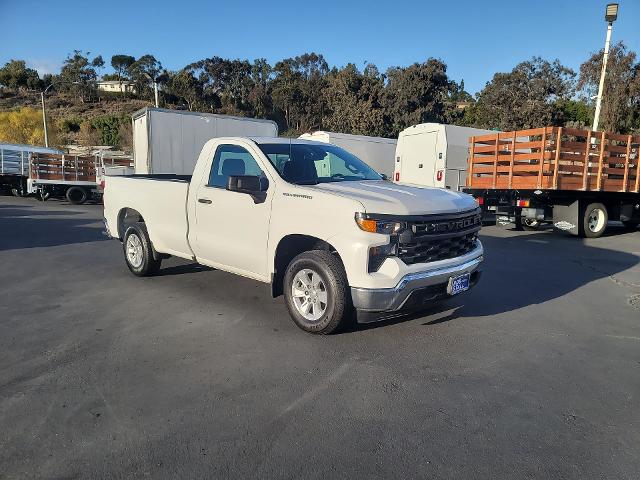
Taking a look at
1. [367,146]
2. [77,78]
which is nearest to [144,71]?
[77,78]

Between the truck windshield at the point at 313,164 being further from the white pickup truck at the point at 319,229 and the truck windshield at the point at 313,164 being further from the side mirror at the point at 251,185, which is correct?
the side mirror at the point at 251,185

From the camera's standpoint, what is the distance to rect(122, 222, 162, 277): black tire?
21.8 feet

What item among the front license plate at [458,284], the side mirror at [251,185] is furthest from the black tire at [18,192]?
the front license plate at [458,284]

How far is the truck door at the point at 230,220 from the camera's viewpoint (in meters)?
4.99

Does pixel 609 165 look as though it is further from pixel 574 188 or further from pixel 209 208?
pixel 209 208

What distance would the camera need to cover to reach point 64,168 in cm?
2203

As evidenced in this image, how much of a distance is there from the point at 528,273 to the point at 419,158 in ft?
27.9

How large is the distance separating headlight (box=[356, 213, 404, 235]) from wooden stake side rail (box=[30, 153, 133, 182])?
68.2 ft

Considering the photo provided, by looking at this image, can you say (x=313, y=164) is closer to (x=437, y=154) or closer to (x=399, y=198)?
(x=399, y=198)

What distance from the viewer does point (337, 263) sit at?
4363 millimetres

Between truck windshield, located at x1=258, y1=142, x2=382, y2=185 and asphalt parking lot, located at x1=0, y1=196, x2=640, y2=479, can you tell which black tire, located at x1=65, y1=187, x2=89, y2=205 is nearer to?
asphalt parking lot, located at x1=0, y1=196, x2=640, y2=479

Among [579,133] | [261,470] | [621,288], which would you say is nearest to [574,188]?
[579,133]

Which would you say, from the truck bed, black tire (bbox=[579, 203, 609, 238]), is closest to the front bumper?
the truck bed

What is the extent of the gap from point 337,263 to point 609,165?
10.5m
